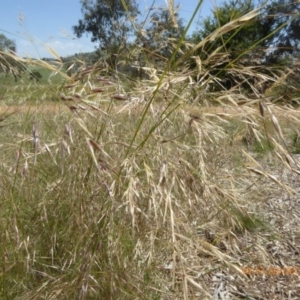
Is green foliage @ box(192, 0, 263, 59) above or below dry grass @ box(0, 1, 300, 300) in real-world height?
above

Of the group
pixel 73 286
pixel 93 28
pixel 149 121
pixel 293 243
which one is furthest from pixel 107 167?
pixel 93 28

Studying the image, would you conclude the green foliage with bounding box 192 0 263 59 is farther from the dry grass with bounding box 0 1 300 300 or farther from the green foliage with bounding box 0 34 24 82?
the green foliage with bounding box 0 34 24 82

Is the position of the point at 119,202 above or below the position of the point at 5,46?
below

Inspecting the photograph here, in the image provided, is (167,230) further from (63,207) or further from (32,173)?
(32,173)

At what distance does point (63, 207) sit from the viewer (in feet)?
4.89

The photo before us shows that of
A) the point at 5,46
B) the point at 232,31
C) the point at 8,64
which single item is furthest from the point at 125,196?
the point at 232,31

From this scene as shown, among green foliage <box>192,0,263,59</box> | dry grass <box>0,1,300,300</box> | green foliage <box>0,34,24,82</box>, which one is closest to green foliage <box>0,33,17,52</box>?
green foliage <box>0,34,24,82</box>

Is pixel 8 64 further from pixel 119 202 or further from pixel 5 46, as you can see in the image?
pixel 119 202

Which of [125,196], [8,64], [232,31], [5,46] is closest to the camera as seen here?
[125,196]

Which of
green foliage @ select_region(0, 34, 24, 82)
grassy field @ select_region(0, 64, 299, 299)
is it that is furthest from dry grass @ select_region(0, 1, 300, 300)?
green foliage @ select_region(0, 34, 24, 82)

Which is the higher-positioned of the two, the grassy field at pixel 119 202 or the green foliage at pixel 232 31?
the green foliage at pixel 232 31

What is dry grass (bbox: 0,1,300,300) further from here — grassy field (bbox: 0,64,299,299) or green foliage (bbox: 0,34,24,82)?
green foliage (bbox: 0,34,24,82)

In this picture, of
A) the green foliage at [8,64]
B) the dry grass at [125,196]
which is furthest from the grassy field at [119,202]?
the green foliage at [8,64]

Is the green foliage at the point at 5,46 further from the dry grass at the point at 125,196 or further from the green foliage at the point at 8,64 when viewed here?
the dry grass at the point at 125,196
